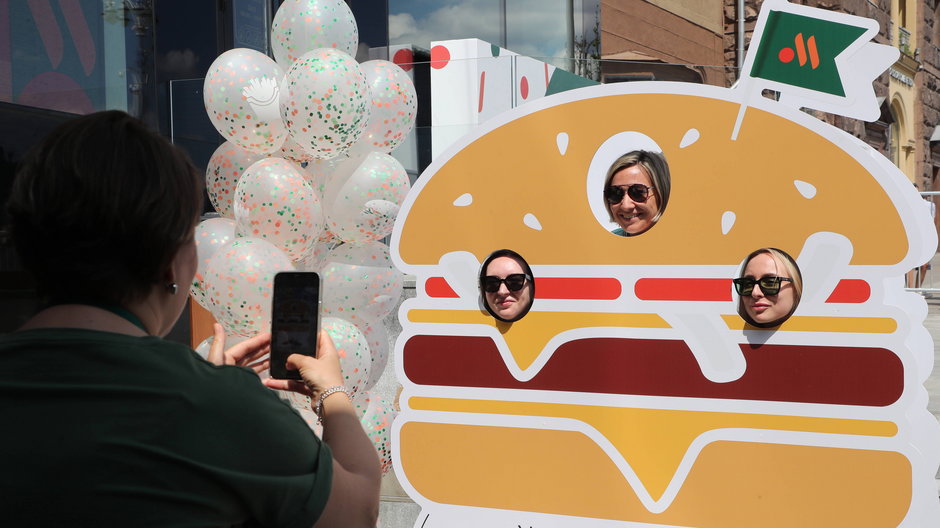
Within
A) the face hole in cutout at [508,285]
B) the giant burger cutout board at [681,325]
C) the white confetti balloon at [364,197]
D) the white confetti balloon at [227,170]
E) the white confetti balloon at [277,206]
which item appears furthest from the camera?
the white confetti balloon at [227,170]

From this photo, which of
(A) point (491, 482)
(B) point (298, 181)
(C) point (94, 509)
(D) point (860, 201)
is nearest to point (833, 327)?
(D) point (860, 201)

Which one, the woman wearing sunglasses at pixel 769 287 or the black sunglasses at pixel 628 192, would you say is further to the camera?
the black sunglasses at pixel 628 192

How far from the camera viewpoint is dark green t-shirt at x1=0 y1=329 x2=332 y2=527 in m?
0.96

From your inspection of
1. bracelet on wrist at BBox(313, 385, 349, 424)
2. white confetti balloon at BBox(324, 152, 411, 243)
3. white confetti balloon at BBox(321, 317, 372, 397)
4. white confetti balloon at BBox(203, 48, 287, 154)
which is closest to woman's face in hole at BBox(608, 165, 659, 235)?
white confetti balloon at BBox(324, 152, 411, 243)

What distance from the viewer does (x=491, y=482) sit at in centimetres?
299

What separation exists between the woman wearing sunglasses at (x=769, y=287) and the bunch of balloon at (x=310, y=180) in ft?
4.56

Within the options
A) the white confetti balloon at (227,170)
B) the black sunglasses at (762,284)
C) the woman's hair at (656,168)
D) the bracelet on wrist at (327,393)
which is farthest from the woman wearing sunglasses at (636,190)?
the bracelet on wrist at (327,393)

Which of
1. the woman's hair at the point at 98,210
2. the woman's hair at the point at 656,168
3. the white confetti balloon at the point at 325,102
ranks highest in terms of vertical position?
the white confetti balloon at the point at 325,102

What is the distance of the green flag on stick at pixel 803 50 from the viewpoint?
8.64 ft

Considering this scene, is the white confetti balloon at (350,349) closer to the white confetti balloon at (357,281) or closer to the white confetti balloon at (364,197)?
the white confetti balloon at (357,281)

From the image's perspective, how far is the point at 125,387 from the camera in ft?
3.19

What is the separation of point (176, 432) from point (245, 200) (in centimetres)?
245

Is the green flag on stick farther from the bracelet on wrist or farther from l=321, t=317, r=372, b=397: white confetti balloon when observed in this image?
the bracelet on wrist

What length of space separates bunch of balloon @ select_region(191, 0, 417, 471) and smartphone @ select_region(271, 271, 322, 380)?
5.17 ft
